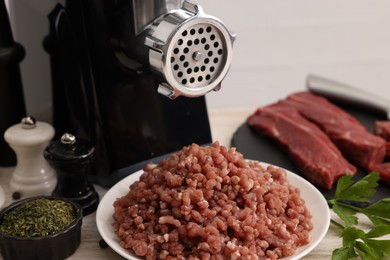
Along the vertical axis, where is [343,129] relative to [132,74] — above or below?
below

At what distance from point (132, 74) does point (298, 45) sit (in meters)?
1.56

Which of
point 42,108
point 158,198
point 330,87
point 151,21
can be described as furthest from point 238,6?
point 158,198

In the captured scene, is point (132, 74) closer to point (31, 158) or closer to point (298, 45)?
point (31, 158)

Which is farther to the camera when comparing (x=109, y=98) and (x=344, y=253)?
(x=109, y=98)

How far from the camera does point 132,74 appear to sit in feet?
5.19

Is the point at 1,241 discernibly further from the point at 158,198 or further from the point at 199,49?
the point at 199,49

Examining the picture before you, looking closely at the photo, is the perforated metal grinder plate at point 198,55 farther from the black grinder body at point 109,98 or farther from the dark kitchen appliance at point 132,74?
the black grinder body at point 109,98

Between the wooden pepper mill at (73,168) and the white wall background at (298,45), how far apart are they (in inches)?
55.6

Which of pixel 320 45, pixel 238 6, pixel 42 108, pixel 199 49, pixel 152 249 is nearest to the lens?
pixel 152 249

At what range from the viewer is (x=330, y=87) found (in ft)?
7.23

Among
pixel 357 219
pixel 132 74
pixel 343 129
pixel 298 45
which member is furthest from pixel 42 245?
pixel 298 45

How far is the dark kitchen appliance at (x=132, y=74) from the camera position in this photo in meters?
1.36

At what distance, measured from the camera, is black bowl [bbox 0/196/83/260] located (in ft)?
4.17

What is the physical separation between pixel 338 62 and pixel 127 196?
1.92m
